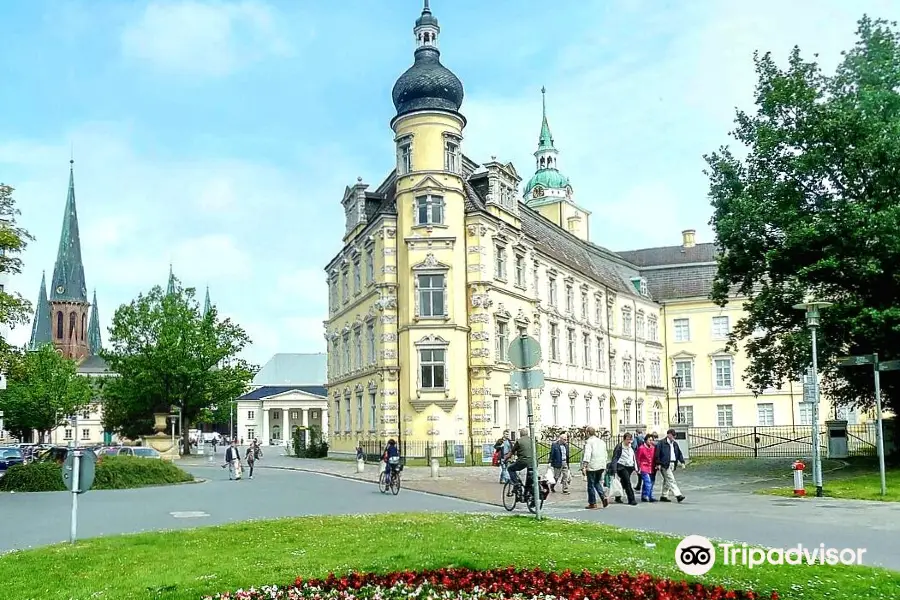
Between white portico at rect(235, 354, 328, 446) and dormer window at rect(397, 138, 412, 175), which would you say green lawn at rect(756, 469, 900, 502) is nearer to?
dormer window at rect(397, 138, 412, 175)

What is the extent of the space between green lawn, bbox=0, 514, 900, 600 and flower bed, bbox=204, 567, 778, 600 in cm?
50

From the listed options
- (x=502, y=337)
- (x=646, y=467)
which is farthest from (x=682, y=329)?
(x=646, y=467)

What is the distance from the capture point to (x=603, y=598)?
860 cm

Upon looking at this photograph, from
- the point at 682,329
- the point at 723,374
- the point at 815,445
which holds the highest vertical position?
the point at 682,329

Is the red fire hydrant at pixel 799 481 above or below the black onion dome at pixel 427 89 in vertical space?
below

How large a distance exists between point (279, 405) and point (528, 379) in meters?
113

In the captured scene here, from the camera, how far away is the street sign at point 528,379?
51.5 ft

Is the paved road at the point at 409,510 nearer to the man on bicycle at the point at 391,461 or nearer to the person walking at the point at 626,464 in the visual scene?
the person walking at the point at 626,464

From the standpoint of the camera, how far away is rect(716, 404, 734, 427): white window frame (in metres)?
74.9

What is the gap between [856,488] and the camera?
23.5 meters

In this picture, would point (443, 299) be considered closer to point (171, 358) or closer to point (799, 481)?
point (799, 481)

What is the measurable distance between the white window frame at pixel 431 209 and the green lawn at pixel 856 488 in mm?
23071

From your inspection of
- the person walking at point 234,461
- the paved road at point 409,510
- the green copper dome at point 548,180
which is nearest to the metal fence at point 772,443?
the paved road at point 409,510

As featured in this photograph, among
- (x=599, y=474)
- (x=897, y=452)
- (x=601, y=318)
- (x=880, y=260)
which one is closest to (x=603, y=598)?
(x=599, y=474)
